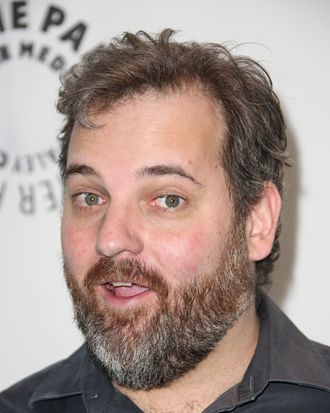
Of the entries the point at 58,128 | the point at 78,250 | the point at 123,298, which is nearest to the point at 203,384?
the point at 123,298

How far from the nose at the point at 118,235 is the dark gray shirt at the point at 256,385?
1.09ft

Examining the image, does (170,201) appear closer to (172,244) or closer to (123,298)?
(172,244)

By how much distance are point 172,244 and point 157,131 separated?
0.21m

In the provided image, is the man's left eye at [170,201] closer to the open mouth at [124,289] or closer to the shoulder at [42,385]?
A: the open mouth at [124,289]

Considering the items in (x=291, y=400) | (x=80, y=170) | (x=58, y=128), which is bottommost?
(x=291, y=400)

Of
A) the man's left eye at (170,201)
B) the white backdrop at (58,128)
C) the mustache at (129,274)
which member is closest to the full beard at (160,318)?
the mustache at (129,274)

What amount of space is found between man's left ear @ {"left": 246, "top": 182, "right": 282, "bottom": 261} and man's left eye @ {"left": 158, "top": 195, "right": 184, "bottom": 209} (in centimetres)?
20

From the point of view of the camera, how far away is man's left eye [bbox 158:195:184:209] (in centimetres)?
130

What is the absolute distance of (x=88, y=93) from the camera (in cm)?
139

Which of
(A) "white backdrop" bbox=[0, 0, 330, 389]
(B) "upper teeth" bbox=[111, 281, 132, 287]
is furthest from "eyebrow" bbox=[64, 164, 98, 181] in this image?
(A) "white backdrop" bbox=[0, 0, 330, 389]

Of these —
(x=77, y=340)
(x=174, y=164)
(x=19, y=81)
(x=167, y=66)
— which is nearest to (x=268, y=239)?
(x=174, y=164)

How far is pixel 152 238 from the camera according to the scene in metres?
1.27

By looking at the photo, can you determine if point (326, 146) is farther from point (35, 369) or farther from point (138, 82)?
point (35, 369)

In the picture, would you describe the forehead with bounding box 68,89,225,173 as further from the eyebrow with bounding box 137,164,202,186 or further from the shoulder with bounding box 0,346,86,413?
the shoulder with bounding box 0,346,86,413
